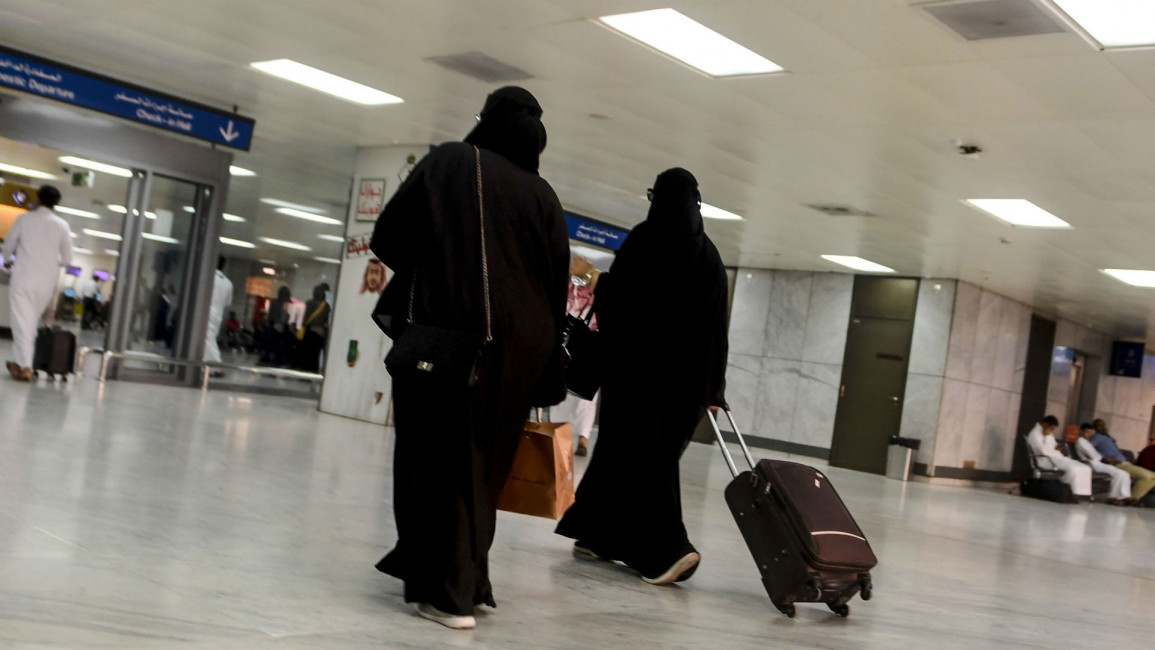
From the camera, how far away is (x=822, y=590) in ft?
14.0

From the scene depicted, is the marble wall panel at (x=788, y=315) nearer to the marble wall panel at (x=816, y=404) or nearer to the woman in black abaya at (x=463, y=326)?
the marble wall panel at (x=816, y=404)

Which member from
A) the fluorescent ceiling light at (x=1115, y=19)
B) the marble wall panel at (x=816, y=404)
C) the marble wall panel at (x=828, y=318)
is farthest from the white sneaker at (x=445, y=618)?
the marble wall panel at (x=828, y=318)

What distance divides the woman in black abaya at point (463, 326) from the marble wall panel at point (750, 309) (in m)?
17.6

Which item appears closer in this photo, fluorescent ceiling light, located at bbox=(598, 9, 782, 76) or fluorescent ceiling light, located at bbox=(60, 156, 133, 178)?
fluorescent ceiling light, located at bbox=(598, 9, 782, 76)

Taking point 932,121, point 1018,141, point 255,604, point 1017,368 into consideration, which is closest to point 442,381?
Answer: point 255,604

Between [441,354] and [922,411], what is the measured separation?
55.2 ft

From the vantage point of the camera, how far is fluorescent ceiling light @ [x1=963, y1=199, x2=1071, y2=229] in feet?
37.6

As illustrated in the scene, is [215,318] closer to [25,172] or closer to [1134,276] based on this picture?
[25,172]

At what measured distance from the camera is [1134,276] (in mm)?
15562

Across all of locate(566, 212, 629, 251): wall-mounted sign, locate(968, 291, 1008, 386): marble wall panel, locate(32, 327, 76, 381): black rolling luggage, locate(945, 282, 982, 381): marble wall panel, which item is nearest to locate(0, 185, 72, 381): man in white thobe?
locate(32, 327, 76, 381): black rolling luggage

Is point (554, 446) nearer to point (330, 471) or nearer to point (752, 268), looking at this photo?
point (330, 471)

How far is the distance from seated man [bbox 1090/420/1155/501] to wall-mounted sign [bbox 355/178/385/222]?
14.8 metres

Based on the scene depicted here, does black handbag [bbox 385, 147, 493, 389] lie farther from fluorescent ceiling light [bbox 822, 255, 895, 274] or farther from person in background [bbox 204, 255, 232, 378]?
fluorescent ceiling light [bbox 822, 255, 895, 274]

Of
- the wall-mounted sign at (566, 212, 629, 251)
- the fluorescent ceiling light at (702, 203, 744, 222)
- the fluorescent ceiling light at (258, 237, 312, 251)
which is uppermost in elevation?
the fluorescent ceiling light at (702, 203, 744, 222)
